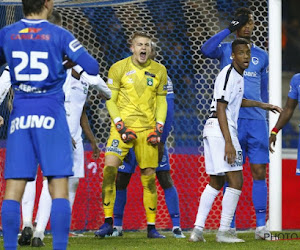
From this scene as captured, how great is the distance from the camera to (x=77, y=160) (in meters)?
7.19

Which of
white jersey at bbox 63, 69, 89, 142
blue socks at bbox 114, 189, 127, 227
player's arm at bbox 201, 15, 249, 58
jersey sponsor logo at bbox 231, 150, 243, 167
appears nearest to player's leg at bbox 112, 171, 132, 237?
blue socks at bbox 114, 189, 127, 227

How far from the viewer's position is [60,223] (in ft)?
15.4

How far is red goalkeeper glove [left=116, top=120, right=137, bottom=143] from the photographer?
7.54 m

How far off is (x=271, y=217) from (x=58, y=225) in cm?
473

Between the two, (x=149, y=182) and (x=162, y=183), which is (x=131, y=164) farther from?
(x=149, y=182)

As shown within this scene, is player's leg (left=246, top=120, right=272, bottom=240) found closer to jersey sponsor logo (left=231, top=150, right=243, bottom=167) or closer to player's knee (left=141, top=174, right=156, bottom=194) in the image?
jersey sponsor logo (left=231, top=150, right=243, bottom=167)

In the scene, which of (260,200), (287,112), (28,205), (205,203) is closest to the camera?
(205,203)

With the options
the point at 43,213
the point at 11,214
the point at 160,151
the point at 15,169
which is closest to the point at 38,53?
the point at 15,169

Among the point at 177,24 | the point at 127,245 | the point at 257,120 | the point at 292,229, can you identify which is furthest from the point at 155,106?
the point at 292,229

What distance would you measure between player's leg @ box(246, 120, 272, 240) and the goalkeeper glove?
82 cm

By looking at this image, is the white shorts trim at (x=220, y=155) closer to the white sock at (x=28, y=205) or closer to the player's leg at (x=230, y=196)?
the player's leg at (x=230, y=196)

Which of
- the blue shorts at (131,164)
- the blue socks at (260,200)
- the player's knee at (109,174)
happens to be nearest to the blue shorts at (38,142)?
the player's knee at (109,174)

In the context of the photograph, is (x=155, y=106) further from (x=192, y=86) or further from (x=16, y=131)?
(x=16, y=131)

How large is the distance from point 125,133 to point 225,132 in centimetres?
113
